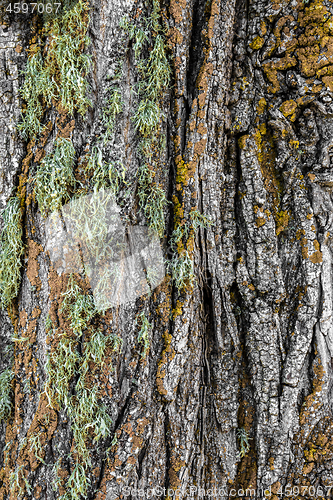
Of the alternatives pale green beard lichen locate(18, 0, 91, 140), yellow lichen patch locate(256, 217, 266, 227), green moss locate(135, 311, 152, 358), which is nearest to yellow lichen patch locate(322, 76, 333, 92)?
yellow lichen patch locate(256, 217, 266, 227)

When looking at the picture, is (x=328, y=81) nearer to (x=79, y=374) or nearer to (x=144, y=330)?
(x=144, y=330)

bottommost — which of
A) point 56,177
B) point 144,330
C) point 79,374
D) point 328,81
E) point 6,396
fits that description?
point 6,396

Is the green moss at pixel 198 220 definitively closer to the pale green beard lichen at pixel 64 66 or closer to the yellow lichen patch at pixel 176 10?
the pale green beard lichen at pixel 64 66

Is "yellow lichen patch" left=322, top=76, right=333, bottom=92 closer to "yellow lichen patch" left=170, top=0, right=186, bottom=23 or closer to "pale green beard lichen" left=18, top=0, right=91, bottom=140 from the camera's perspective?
"yellow lichen patch" left=170, top=0, right=186, bottom=23

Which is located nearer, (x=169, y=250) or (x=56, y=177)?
(x=56, y=177)

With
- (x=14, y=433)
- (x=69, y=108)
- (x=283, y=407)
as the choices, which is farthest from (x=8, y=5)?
(x=283, y=407)

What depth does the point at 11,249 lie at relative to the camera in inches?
64.3

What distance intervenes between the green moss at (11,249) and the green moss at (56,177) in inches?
7.5

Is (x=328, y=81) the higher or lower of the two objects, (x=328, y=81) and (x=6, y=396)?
the higher

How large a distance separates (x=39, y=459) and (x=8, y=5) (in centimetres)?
223

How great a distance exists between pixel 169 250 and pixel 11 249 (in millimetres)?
802

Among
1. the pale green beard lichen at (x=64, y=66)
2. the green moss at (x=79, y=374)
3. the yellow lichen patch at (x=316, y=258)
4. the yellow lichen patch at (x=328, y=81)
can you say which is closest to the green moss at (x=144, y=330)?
the green moss at (x=79, y=374)

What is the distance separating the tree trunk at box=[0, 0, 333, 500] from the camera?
1.50 m

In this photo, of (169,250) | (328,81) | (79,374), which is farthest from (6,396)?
(328,81)
